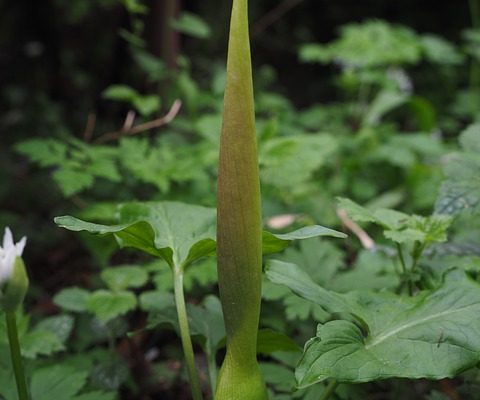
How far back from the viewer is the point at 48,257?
195 centimetres

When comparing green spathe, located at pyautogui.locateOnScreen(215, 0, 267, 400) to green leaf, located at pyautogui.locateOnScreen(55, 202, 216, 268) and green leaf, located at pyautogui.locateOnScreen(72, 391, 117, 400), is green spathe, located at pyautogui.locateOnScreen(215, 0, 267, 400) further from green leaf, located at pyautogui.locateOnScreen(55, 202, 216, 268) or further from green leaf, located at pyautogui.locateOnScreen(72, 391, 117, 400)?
green leaf, located at pyautogui.locateOnScreen(72, 391, 117, 400)

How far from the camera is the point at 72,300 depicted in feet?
4.18

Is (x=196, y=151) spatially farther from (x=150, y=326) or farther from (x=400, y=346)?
(x=400, y=346)

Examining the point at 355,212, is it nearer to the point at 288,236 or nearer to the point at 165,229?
the point at 288,236

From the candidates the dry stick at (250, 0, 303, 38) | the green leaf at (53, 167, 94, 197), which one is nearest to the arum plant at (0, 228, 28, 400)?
the green leaf at (53, 167, 94, 197)

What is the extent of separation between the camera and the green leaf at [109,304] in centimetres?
116

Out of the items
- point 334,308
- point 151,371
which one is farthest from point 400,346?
point 151,371

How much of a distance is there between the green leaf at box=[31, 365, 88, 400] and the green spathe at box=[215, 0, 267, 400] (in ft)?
0.89

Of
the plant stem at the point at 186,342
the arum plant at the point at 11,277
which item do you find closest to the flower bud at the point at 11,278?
the arum plant at the point at 11,277

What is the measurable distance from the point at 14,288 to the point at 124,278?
1.67 feet

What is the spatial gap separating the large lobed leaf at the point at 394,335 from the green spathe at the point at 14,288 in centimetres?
31

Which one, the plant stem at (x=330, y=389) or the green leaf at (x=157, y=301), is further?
the green leaf at (x=157, y=301)

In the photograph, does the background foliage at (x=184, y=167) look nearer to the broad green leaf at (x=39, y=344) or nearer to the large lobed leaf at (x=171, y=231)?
the broad green leaf at (x=39, y=344)

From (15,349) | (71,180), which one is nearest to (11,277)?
(15,349)
